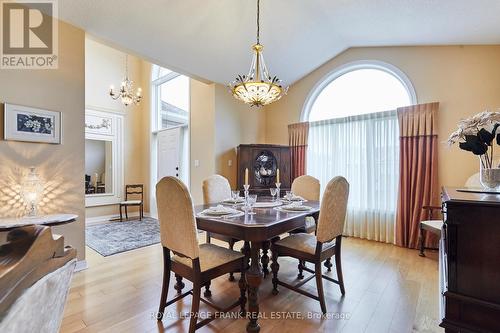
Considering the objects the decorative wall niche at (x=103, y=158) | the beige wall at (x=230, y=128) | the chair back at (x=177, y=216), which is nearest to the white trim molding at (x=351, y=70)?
the beige wall at (x=230, y=128)

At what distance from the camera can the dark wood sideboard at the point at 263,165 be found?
14.4 feet

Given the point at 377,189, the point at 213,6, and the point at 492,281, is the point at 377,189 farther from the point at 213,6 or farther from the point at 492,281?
the point at 213,6

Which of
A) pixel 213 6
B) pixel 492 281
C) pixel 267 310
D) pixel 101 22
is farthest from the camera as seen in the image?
pixel 213 6

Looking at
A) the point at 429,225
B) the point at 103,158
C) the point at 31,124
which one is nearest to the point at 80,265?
the point at 31,124

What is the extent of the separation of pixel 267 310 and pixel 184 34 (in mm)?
3237

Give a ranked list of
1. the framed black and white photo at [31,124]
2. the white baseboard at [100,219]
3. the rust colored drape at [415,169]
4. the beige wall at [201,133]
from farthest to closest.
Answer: the white baseboard at [100,219] < the beige wall at [201,133] < the rust colored drape at [415,169] < the framed black and white photo at [31,124]

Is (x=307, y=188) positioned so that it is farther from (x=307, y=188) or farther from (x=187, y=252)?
(x=187, y=252)

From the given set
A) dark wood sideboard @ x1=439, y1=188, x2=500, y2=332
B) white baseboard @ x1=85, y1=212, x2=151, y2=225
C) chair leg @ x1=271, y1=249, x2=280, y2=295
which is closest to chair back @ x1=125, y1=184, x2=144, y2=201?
white baseboard @ x1=85, y1=212, x2=151, y2=225

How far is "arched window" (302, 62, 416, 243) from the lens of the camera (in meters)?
3.78

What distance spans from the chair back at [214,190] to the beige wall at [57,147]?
54.8 inches

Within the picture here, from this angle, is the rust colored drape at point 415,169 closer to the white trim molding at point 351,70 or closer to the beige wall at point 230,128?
the white trim molding at point 351,70

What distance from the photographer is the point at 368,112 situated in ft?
13.2

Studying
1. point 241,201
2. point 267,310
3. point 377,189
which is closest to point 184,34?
point 241,201

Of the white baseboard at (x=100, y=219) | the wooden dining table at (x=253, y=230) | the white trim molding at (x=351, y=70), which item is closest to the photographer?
the wooden dining table at (x=253, y=230)
